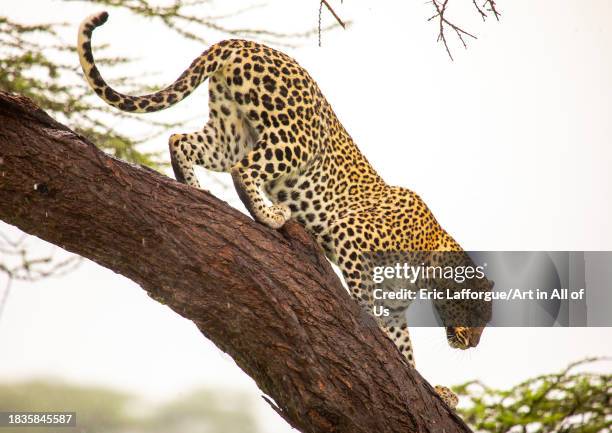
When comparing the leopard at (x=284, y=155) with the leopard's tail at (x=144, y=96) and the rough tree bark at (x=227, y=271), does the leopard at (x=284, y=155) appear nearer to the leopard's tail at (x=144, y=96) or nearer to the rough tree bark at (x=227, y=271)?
the leopard's tail at (x=144, y=96)

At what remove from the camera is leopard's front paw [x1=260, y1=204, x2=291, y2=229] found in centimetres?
344

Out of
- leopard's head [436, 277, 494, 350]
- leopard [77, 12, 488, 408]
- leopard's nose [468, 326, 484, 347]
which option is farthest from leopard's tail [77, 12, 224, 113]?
leopard's nose [468, 326, 484, 347]

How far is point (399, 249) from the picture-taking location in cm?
427

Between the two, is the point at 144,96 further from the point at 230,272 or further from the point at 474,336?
the point at 474,336

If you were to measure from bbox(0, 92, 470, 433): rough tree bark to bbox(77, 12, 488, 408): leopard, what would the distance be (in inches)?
10.6

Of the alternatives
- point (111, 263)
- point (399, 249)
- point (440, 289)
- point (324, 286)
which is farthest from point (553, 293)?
point (111, 263)

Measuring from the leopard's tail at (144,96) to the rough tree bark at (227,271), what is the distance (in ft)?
1.64

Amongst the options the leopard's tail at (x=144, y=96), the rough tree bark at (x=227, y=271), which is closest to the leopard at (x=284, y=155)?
the leopard's tail at (x=144, y=96)

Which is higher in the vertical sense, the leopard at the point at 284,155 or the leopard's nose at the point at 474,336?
the leopard at the point at 284,155

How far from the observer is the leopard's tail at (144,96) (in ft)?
10.7

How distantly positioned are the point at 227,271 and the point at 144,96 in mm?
932

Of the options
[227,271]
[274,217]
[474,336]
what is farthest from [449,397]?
[227,271]

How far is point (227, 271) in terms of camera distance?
3105mm

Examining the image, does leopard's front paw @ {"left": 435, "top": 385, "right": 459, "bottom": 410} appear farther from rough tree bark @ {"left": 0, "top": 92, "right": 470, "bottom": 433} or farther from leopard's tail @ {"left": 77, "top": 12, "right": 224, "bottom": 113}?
leopard's tail @ {"left": 77, "top": 12, "right": 224, "bottom": 113}
